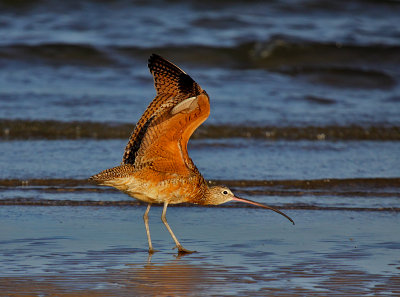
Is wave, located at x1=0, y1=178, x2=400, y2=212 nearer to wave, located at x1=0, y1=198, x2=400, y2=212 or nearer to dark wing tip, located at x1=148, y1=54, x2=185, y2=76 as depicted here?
wave, located at x1=0, y1=198, x2=400, y2=212

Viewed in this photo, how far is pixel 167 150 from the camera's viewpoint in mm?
6371

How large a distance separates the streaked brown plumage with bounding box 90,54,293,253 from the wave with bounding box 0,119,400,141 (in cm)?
382

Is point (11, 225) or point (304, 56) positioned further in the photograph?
point (304, 56)

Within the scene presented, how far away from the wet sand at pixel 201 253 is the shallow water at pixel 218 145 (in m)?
0.02

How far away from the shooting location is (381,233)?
631 centimetres

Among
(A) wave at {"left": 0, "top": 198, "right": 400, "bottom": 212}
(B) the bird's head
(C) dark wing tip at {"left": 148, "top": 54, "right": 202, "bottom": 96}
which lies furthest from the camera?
(A) wave at {"left": 0, "top": 198, "right": 400, "bottom": 212}

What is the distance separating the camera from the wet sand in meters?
4.84

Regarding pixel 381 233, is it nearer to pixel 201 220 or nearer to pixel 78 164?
pixel 201 220

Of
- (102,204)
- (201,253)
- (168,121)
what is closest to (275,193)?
(102,204)

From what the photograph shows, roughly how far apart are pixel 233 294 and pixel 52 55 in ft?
38.0

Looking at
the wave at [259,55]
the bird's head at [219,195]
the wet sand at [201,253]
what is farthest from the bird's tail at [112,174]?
the wave at [259,55]

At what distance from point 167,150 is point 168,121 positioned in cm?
33

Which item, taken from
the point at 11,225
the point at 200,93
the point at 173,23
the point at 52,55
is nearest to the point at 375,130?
the point at 200,93

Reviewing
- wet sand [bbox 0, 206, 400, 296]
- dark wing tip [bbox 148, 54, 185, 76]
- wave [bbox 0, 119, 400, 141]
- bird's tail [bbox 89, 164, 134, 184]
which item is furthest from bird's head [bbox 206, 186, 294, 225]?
wave [bbox 0, 119, 400, 141]
